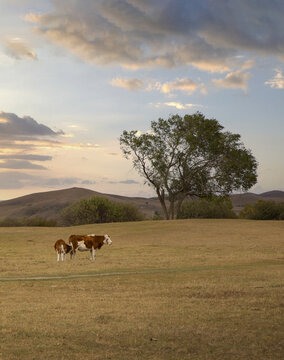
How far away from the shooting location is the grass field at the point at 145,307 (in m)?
11.3

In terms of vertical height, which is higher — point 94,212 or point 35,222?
point 94,212

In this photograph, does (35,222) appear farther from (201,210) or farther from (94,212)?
(201,210)

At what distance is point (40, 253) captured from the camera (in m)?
39.1

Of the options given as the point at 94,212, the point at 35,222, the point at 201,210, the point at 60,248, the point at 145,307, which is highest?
the point at 94,212

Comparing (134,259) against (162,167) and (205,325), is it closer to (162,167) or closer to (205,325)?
(205,325)

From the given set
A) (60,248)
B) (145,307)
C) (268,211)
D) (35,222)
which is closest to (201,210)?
(268,211)

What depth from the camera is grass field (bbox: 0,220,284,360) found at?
1127 cm

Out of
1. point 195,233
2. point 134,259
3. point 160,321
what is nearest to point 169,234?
point 195,233

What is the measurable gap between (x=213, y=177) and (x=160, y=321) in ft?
186

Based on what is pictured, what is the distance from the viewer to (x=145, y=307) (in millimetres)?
16062

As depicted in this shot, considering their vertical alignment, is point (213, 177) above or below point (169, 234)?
above

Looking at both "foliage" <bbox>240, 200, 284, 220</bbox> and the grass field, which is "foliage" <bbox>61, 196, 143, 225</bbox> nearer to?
"foliage" <bbox>240, 200, 284, 220</bbox>

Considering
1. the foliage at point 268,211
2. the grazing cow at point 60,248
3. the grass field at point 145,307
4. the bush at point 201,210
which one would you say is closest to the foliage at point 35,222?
the bush at point 201,210

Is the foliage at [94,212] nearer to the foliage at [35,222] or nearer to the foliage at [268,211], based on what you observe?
the foliage at [35,222]
